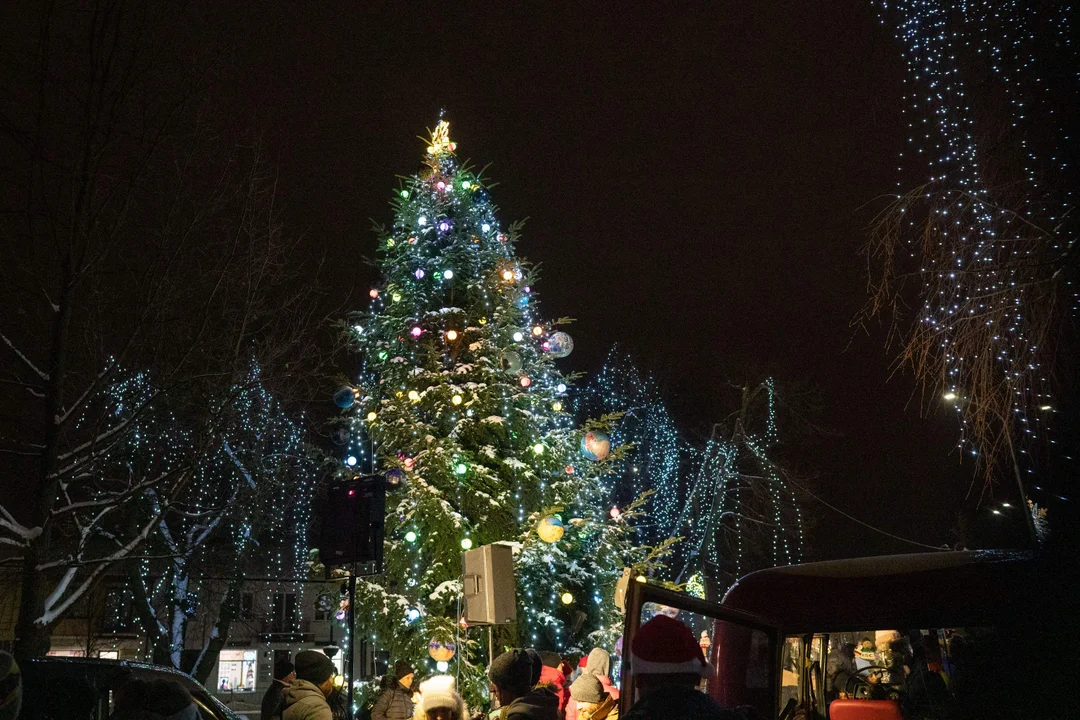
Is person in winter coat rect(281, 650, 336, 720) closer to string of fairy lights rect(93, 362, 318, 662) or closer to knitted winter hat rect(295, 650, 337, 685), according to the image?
knitted winter hat rect(295, 650, 337, 685)

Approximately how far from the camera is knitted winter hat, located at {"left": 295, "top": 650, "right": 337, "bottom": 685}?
20.1ft

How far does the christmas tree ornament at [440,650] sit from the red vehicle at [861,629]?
854cm

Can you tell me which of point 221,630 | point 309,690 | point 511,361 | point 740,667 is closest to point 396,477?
point 511,361

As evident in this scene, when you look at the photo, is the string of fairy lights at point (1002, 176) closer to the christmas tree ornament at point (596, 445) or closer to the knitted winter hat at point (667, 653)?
the knitted winter hat at point (667, 653)

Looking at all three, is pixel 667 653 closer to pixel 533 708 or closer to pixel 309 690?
pixel 533 708

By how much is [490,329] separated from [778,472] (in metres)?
15.3

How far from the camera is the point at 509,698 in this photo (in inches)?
202

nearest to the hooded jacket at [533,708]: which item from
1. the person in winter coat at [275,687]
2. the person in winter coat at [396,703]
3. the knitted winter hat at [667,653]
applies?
the knitted winter hat at [667,653]

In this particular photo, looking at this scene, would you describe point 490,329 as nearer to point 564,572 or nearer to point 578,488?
point 578,488

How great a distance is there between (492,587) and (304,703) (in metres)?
4.52

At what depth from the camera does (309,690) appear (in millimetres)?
5977

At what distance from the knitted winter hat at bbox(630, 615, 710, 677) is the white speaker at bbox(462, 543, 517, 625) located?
7260 millimetres

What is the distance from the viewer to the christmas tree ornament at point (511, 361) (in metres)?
16.4

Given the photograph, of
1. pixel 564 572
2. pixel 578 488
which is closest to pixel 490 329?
pixel 578 488
